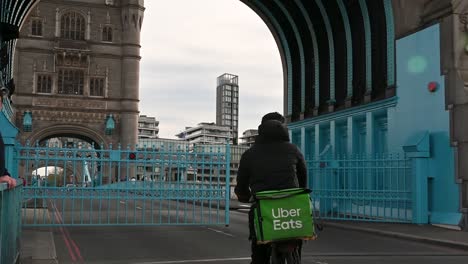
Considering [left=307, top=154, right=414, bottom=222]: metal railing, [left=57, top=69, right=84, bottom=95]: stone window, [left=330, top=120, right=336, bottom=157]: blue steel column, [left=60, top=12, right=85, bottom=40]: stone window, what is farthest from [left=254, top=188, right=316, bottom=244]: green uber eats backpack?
[left=60, top=12, right=85, bottom=40]: stone window

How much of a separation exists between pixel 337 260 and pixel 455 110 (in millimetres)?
7625

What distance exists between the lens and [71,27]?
2539 inches

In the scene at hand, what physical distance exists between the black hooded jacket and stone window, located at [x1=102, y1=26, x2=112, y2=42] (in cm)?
6209

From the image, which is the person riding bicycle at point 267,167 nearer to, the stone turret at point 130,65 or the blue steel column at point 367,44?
the blue steel column at point 367,44

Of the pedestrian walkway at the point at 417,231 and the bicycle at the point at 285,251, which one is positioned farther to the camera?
the pedestrian walkway at the point at 417,231

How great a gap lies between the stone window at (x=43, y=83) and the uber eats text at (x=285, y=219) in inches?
2427

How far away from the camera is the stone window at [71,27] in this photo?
6438cm

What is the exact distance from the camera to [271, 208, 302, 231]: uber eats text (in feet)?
16.1

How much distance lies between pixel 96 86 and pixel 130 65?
4.47 metres

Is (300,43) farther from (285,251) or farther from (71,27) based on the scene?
(71,27)

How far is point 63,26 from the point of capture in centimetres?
6438

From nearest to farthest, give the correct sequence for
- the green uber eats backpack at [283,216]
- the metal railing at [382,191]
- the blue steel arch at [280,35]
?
1. the green uber eats backpack at [283,216]
2. the metal railing at [382,191]
3. the blue steel arch at [280,35]

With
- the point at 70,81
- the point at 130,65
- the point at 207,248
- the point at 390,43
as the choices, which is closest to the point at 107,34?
the point at 130,65

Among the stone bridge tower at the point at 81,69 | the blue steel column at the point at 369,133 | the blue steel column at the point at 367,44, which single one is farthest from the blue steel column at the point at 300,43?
the stone bridge tower at the point at 81,69
